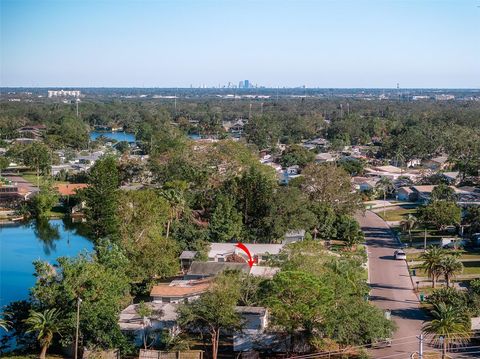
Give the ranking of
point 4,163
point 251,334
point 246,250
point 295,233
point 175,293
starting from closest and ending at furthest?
1. point 251,334
2. point 175,293
3. point 246,250
4. point 295,233
5. point 4,163

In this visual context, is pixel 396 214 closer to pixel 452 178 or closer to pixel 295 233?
pixel 452 178

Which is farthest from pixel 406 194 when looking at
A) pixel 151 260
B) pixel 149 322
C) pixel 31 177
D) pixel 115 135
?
pixel 115 135

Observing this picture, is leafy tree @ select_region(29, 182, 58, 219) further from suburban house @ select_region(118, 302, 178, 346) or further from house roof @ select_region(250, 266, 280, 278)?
suburban house @ select_region(118, 302, 178, 346)

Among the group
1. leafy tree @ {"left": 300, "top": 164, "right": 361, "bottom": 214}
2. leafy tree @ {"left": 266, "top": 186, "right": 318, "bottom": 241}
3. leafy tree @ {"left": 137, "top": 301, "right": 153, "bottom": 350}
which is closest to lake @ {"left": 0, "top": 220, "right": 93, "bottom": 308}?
leafy tree @ {"left": 137, "top": 301, "right": 153, "bottom": 350}

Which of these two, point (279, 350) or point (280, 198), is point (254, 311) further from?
point (280, 198)

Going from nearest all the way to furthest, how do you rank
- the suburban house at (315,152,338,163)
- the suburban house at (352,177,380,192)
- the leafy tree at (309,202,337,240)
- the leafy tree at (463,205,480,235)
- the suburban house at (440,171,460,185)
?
the leafy tree at (463,205,480,235) < the leafy tree at (309,202,337,240) < the suburban house at (352,177,380,192) < the suburban house at (440,171,460,185) < the suburban house at (315,152,338,163)

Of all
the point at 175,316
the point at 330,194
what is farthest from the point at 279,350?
the point at 330,194
